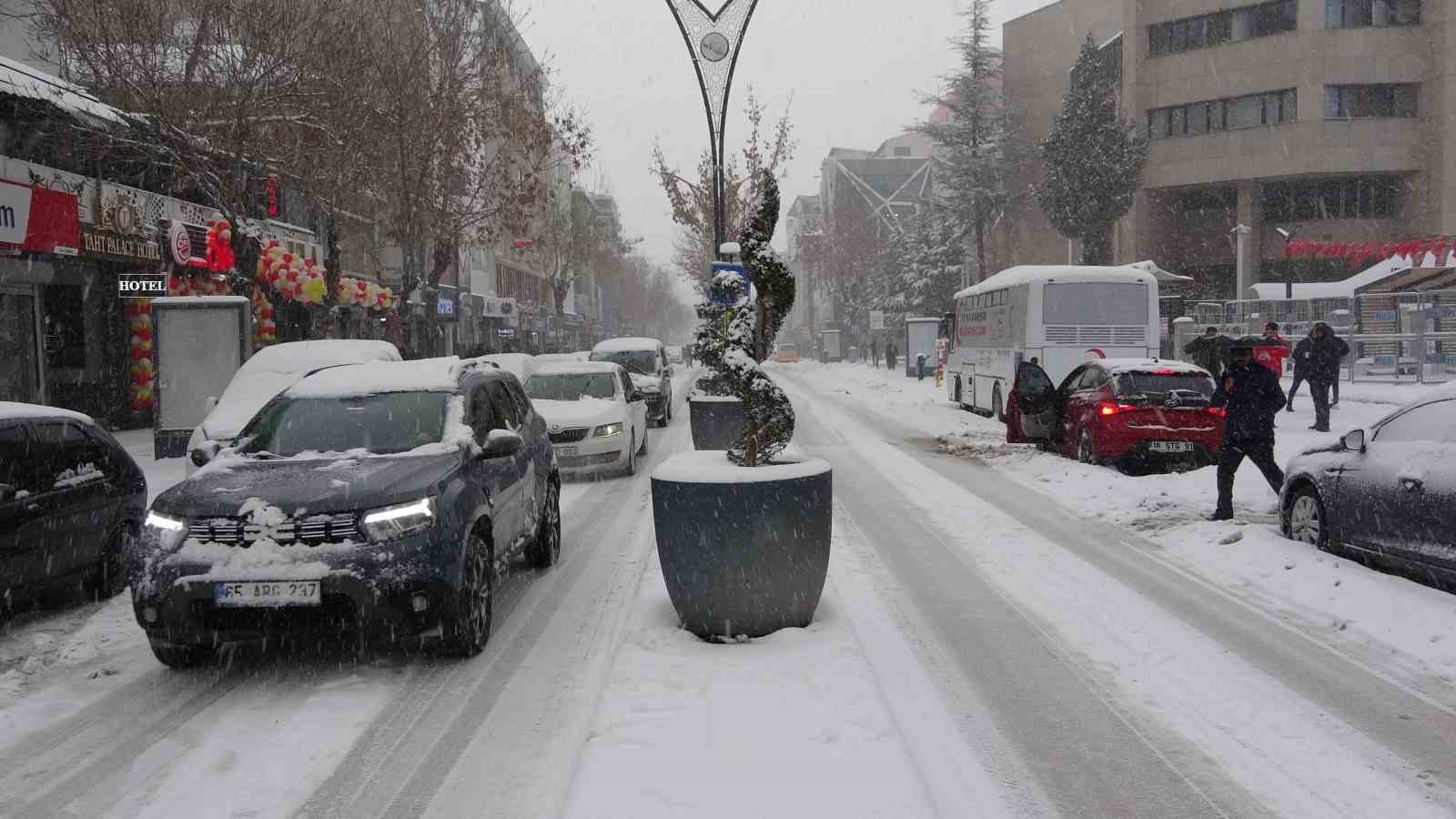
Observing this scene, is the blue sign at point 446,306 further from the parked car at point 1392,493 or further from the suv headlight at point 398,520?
the suv headlight at point 398,520

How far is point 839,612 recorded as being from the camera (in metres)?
6.75

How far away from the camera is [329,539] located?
5344 millimetres

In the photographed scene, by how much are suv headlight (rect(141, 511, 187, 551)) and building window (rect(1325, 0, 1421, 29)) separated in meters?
51.8

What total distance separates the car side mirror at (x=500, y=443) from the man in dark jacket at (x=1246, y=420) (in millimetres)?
6538

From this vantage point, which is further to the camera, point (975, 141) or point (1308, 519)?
point (975, 141)

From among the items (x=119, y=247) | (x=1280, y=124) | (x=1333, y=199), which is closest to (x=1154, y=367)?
(x=119, y=247)

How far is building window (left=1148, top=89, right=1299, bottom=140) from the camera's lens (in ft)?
152

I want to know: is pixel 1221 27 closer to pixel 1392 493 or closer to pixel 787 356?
pixel 787 356

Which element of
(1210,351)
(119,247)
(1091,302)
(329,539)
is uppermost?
(119,247)

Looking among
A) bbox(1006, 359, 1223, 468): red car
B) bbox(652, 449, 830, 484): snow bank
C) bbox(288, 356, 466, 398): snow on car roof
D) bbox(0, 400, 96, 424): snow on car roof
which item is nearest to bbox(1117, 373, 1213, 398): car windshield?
bbox(1006, 359, 1223, 468): red car

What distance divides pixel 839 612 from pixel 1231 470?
4861 mm

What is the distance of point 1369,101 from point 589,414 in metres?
45.3

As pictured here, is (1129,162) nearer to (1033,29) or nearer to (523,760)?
(1033,29)

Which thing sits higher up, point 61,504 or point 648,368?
point 648,368
